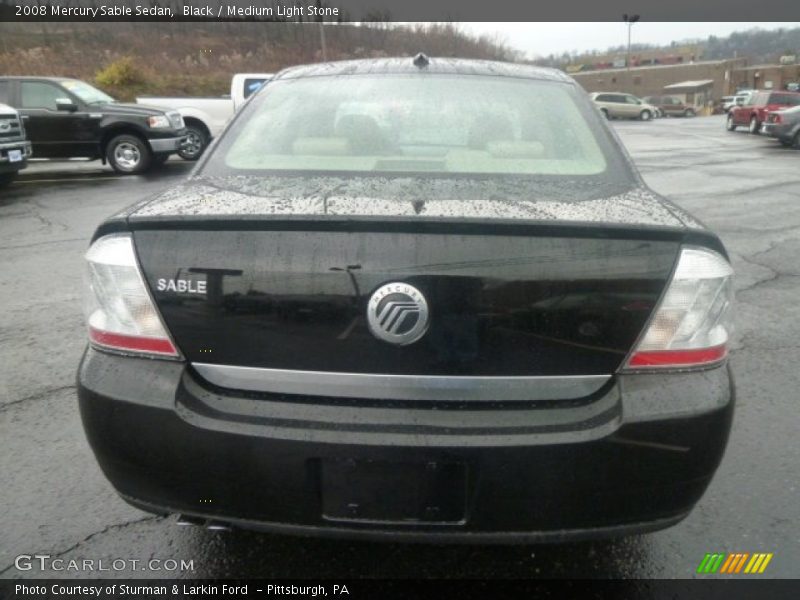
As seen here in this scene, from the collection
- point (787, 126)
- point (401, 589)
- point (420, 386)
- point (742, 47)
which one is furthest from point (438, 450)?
point (742, 47)

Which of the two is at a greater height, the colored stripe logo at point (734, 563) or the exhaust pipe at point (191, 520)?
the exhaust pipe at point (191, 520)

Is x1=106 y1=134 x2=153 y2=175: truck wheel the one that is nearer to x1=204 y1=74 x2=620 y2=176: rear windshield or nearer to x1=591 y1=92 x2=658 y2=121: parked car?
x1=204 y1=74 x2=620 y2=176: rear windshield

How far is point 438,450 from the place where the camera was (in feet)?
5.22

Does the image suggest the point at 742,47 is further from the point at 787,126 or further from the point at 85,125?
the point at 85,125

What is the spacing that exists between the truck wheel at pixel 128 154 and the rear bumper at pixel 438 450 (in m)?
11.5

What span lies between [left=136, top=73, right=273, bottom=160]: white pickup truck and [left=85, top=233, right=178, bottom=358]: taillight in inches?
491

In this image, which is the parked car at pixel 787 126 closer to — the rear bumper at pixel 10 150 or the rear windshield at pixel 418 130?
the rear bumper at pixel 10 150

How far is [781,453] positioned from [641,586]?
1.17 m

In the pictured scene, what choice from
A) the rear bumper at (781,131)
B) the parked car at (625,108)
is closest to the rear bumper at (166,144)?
the rear bumper at (781,131)

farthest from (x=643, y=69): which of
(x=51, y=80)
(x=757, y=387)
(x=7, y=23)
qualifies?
(x=757, y=387)

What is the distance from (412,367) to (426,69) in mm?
1730

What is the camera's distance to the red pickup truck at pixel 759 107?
23.2m

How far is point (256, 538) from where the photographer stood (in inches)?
88.1

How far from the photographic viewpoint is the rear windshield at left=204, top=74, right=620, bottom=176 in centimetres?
237
